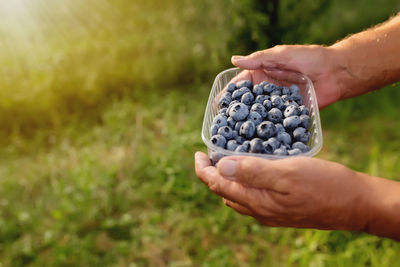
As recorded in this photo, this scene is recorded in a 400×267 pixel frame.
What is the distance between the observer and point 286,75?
1.70 meters

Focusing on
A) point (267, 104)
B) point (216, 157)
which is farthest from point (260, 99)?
point (216, 157)

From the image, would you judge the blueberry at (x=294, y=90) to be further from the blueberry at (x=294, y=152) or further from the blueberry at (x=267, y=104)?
the blueberry at (x=294, y=152)

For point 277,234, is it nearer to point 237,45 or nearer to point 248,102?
point 248,102

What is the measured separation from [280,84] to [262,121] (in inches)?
14.9

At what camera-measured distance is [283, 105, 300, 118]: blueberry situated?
4.60 ft

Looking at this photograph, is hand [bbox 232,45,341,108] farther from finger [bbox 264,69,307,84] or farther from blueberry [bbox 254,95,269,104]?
blueberry [bbox 254,95,269,104]

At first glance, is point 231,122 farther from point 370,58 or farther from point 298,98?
point 370,58

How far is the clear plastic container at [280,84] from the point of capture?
50.1 inches

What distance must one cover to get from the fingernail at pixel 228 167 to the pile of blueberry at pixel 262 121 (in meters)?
0.13

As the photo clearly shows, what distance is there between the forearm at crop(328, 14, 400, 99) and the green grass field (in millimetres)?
823

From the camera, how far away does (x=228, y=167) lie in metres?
1.17

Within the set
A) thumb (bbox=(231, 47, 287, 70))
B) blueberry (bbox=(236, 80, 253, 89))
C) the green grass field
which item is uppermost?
thumb (bbox=(231, 47, 287, 70))

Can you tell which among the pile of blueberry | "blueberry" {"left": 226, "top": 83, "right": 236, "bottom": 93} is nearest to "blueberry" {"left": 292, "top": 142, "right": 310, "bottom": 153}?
the pile of blueberry

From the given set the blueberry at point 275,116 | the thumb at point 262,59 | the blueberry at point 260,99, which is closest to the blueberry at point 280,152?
the blueberry at point 275,116
